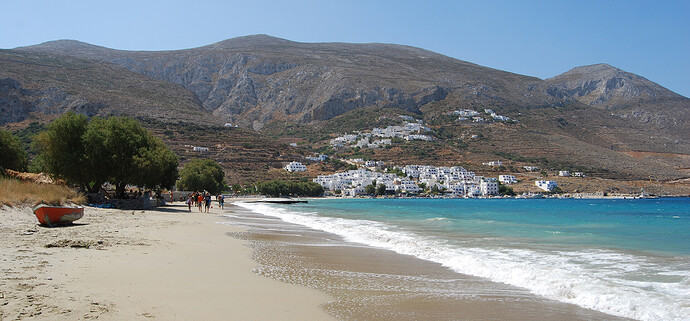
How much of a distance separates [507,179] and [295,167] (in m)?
50.4

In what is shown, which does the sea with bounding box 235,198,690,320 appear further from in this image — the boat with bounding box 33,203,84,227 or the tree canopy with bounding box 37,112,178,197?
the tree canopy with bounding box 37,112,178,197

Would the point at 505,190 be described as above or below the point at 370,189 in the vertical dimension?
above

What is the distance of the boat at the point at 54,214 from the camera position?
483 inches

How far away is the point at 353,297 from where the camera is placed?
7031 mm

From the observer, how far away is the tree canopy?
26.7 metres

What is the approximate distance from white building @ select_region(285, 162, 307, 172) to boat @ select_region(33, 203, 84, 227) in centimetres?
8792

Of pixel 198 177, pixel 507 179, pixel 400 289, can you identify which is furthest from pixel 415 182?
pixel 400 289

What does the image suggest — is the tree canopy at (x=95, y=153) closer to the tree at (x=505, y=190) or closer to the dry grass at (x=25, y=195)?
the dry grass at (x=25, y=195)

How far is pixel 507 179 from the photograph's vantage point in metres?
110

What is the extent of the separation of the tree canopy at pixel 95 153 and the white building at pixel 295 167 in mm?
71009

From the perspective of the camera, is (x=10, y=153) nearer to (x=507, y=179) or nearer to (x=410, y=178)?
(x=507, y=179)

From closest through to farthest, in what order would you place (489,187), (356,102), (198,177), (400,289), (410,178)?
(400,289) < (198,177) < (489,187) < (410,178) < (356,102)

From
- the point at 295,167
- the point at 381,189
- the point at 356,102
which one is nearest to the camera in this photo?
the point at 295,167

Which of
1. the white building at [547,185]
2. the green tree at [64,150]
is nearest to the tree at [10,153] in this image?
the green tree at [64,150]
